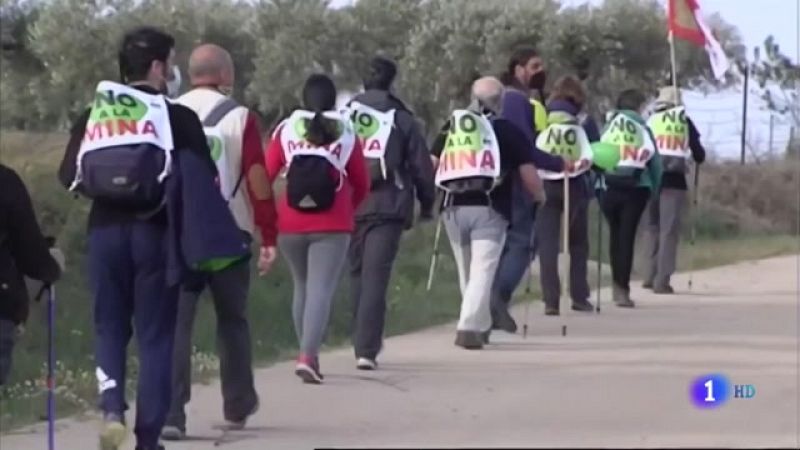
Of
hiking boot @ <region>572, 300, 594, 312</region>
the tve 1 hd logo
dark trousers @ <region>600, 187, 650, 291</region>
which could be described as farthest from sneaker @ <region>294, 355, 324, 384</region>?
dark trousers @ <region>600, 187, 650, 291</region>

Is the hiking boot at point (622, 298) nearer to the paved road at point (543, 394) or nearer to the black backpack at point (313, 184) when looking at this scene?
the paved road at point (543, 394)

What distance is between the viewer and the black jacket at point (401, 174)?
1200 cm

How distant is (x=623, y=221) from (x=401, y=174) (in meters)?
5.10

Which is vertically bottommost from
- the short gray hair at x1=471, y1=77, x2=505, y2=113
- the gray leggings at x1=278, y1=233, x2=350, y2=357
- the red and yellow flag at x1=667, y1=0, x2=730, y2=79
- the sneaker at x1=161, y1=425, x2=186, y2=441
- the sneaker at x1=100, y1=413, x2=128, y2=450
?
the sneaker at x1=161, y1=425, x2=186, y2=441

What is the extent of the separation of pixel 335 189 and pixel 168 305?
9.20 feet

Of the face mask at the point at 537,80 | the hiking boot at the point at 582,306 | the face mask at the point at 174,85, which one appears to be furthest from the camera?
the hiking boot at the point at 582,306

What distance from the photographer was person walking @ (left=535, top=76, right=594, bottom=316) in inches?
610

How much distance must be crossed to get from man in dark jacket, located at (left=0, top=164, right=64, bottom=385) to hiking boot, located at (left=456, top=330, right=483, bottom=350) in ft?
19.6

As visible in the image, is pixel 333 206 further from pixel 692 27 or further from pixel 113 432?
pixel 692 27

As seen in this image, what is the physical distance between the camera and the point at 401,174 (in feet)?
39.7

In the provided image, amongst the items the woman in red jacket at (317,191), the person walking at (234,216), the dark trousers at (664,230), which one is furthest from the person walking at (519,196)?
the person walking at (234,216)

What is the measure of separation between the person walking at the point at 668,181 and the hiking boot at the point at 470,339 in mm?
4701

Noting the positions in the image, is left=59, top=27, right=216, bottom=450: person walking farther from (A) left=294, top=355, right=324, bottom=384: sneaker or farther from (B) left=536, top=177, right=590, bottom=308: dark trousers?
(B) left=536, top=177, right=590, bottom=308: dark trousers

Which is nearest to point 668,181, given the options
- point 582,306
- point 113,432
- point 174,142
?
point 582,306
